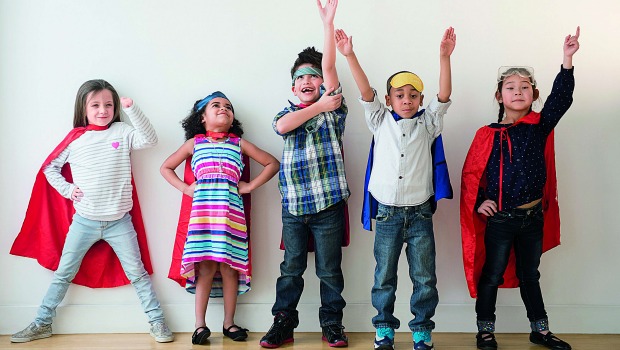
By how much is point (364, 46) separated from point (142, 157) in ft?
3.96

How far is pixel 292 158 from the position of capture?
270 cm

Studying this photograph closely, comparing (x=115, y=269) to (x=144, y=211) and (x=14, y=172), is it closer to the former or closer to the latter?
(x=144, y=211)

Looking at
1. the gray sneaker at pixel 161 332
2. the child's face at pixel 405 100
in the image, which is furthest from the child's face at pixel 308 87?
the gray sneaker at pixel 161 332

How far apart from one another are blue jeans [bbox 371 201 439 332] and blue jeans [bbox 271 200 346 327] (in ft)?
0.67

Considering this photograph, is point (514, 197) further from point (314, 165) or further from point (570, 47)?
point (314, 165)

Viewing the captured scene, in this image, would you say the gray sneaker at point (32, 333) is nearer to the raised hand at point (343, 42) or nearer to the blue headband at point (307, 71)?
the blue headband at point (307, 71)

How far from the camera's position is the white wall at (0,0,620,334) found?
292 cm

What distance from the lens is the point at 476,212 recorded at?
8.95ft

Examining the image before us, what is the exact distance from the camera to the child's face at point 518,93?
2.66 metres

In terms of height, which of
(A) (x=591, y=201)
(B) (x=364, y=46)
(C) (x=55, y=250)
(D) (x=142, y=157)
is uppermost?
(B) (x=364, y=46)

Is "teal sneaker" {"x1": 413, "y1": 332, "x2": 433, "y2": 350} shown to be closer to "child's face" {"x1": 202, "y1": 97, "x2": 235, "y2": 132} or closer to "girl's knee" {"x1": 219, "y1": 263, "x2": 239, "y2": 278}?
"girl's knee" {"x1": 219, "y1": 263, "x2": 239, "y2": 278}

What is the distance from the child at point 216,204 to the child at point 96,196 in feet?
0.64

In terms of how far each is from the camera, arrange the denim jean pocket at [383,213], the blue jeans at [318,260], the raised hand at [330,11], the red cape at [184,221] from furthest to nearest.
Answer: the red cape at [184,221]
the blue jeans at [318,260]
the denim jean pocket at [383,213]
the raised hand at [330,11]

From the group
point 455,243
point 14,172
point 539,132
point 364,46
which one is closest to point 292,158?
point 364,46
